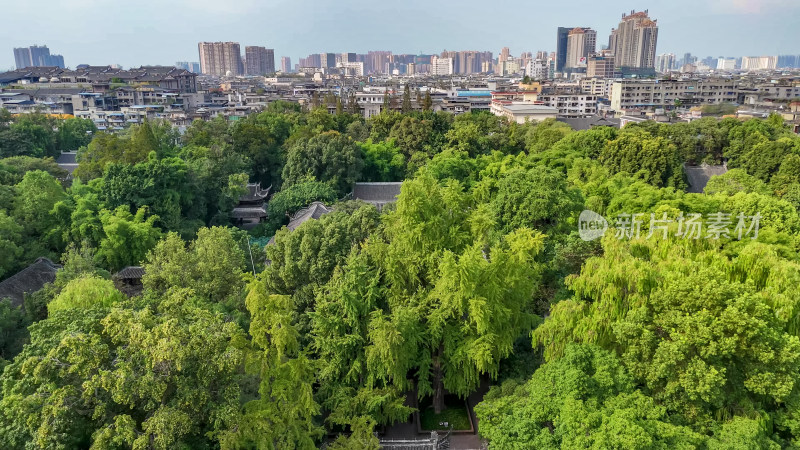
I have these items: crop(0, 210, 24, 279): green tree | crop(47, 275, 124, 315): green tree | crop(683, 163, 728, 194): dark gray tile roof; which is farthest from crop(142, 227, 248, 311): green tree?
crop(683, 163, 728, 194): dark gray tile roof

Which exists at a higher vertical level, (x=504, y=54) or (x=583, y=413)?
(x=504, y=54)

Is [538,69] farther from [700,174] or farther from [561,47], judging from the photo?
[700,174]

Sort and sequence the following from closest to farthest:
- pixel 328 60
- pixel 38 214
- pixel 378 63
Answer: pixel 38 214
pixel 328 60
pixel 378 63

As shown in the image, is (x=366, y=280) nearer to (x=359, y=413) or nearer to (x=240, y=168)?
(x=359, y=413)

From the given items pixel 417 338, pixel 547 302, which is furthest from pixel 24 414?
pixel 547 302

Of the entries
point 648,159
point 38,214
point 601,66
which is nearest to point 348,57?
point 601,66

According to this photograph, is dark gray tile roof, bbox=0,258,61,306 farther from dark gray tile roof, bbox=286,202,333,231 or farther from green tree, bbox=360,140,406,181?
green tree, bbox=360,140,406,181
